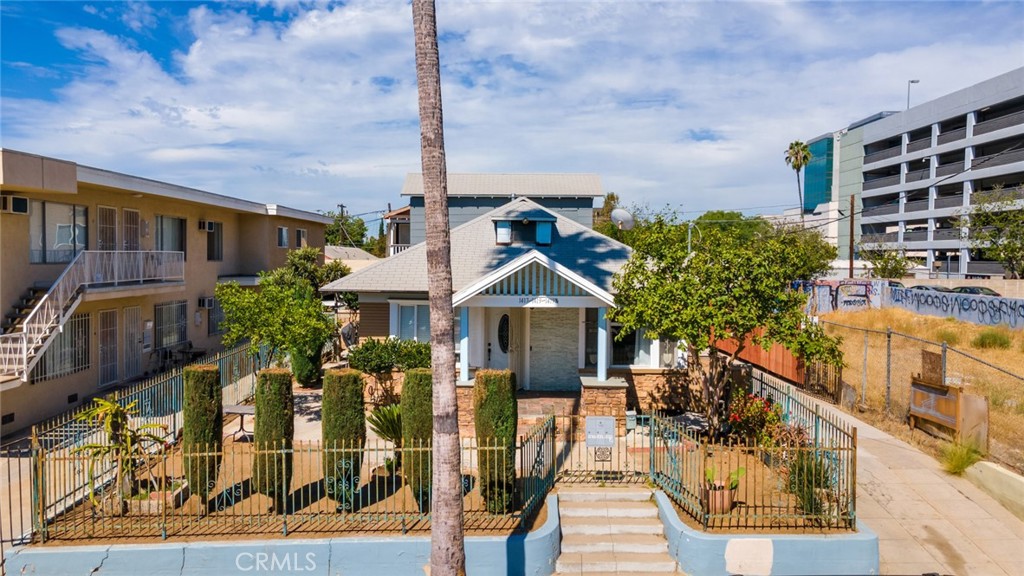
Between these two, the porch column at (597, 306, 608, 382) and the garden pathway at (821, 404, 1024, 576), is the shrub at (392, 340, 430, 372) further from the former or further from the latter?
the garden pathway at (821, 404, 1024, 576)

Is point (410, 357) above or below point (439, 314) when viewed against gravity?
below

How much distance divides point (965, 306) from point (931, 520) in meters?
25.5

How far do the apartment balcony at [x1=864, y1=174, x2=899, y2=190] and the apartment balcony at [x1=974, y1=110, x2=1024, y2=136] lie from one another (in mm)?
10709

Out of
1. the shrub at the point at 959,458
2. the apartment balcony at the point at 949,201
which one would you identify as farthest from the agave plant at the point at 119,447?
the apartment balcony at the point at 949,201

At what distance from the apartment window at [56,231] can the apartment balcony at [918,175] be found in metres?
61.4

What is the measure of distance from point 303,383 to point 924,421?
624 inches

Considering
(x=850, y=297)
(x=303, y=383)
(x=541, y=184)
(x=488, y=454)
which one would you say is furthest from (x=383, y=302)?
(x=850, y=297)

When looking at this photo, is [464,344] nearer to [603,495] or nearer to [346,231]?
[603,495]

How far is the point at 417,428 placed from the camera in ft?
32.3

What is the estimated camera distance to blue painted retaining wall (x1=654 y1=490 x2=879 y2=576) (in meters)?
9.05

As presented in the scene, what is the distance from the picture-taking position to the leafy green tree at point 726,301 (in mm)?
12367

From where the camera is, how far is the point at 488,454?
9.64m

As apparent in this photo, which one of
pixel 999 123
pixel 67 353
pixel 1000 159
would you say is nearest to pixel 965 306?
pixel 1000 159

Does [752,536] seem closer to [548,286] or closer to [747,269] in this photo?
[747,269]
